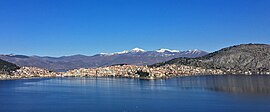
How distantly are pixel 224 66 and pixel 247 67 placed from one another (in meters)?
11.5

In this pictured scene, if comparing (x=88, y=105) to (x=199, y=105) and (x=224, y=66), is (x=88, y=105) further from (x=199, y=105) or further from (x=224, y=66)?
(x=224, y=66)

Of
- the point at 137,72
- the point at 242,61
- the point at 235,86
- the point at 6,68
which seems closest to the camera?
the point at 235,86

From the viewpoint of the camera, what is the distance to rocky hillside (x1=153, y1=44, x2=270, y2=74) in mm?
171375

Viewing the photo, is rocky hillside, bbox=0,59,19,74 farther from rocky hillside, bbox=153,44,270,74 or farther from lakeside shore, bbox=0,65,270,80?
rocky hillside, bbox=153,44,270,74

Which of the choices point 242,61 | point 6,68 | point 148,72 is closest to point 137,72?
point 148,72

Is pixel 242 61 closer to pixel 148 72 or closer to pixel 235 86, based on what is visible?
pixel 148 72

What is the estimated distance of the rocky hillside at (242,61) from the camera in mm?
171375

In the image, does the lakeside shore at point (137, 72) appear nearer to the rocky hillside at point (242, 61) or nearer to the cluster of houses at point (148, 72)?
the cluster of houses at point (148, 72)

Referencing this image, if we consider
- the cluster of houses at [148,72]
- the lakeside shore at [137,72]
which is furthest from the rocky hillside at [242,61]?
the cluster of houses at [148,72]

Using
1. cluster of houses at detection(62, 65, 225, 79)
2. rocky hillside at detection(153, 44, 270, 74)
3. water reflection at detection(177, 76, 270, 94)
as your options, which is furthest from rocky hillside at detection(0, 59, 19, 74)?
water reflection at detection(177, 76, 270, 94)

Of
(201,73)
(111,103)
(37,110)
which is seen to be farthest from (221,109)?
(201,73)

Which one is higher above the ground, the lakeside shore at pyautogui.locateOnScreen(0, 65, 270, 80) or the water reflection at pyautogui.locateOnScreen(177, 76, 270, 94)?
the lakeside shore at pyautogui.locateOnScreen(0, 65, 270, 80)

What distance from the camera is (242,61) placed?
180 meters

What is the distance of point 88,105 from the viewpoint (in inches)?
2494
